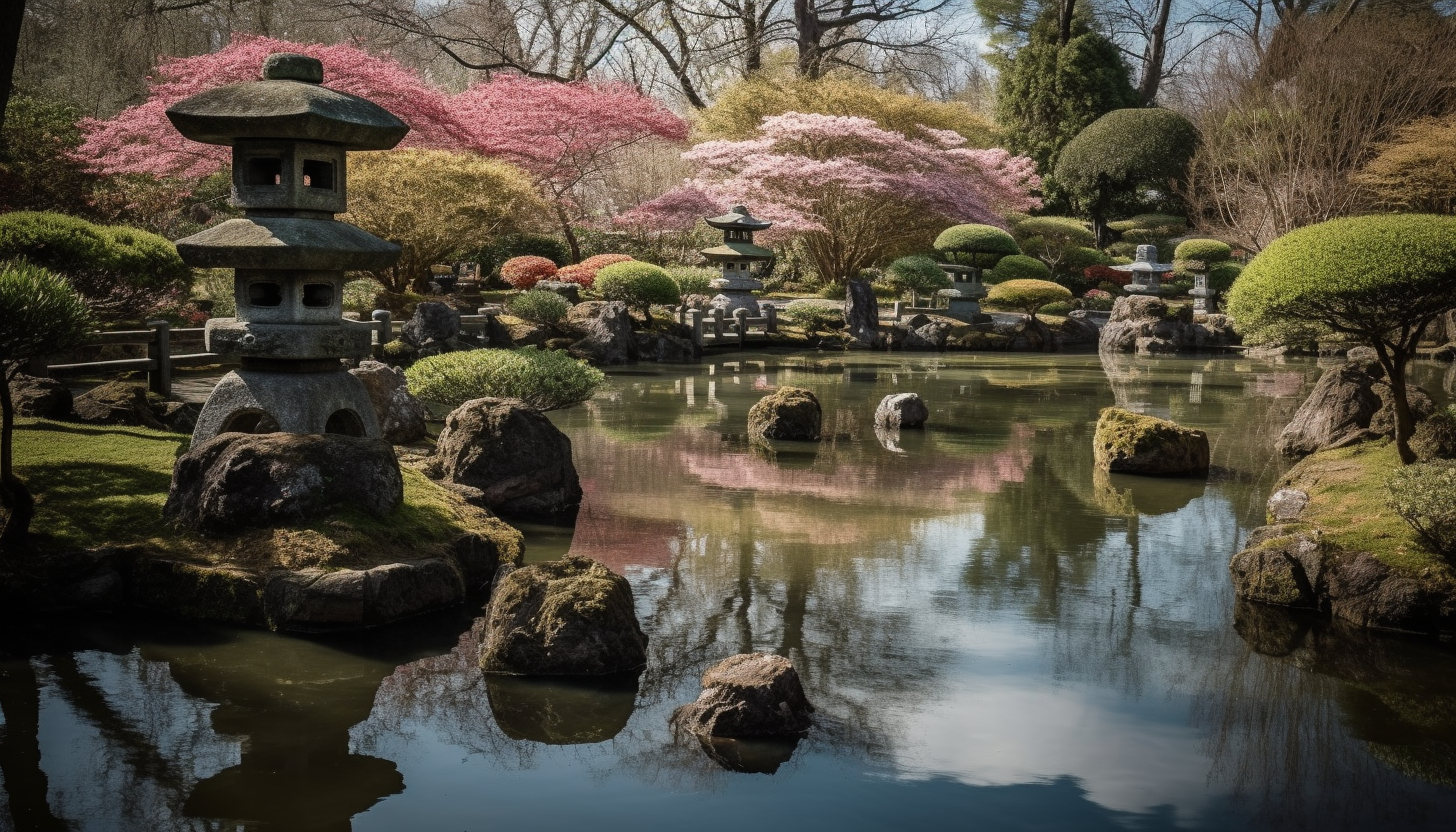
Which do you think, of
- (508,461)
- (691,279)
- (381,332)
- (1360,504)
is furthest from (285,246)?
(691,279)

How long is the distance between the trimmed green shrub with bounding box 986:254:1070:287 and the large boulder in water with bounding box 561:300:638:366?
1228 cm

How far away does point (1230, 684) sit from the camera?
595 cm

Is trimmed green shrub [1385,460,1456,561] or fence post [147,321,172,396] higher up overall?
fence post [147,321,172,396]

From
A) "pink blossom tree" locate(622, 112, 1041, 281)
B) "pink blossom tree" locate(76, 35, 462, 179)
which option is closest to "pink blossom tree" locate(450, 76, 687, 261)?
"pink blossom tree" locate(622, 112, 1041, 281)

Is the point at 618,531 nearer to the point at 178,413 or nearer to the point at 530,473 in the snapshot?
the point at 530,473

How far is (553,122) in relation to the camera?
2812 centimetres

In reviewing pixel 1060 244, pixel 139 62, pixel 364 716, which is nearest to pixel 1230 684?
pixel 364 716

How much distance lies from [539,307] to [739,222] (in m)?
6.70

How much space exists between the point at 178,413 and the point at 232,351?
9.20 feet

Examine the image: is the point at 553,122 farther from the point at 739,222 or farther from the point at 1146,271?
the point at 1146,271

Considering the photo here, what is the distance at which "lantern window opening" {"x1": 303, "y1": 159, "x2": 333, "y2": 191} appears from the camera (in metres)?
8.55

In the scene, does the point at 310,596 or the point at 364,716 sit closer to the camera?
the point at 364,716

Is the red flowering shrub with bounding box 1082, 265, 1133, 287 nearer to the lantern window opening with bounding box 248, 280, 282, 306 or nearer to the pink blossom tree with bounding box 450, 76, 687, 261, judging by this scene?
the pink blossom tree with bounding box 450, 76, 687, 261

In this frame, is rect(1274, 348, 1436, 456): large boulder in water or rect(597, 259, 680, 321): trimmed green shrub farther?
rect(597, 259, 680, 321): trimmed green shrub
